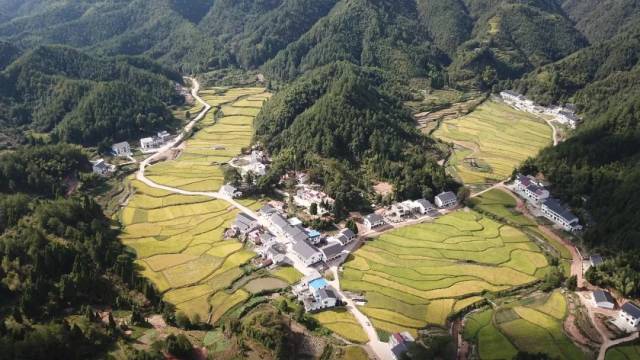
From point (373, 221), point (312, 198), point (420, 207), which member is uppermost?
point (420, 207)

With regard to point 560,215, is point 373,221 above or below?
below

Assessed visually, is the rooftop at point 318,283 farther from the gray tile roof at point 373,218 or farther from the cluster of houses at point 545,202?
the cluster of houses at point 545,202

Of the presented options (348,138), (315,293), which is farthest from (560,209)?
(315,293)

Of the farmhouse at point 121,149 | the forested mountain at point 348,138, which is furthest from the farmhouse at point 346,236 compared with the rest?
the farmhouse at point 121,149

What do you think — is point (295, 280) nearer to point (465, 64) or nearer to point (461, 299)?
point (461, 299)

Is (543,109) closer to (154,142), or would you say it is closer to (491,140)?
(491,140)

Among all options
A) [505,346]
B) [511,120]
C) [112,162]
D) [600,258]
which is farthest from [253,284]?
[511,120]

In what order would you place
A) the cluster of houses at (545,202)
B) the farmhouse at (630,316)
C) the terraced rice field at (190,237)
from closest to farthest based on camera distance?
the farmhouse at (630,316) → the terraced rice field at (190,237) → the cluster of houses at (545,202)
